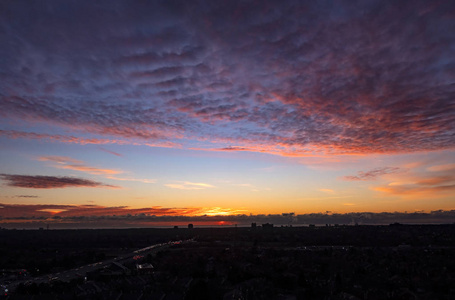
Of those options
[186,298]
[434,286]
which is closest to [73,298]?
[186,298]

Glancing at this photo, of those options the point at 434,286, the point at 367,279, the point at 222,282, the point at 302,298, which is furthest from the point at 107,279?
the point at 434,286

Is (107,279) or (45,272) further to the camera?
(45,272)

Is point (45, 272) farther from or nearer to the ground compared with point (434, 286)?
nearer to the ground

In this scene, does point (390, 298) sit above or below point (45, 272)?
above

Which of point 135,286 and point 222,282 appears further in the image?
point 222,282

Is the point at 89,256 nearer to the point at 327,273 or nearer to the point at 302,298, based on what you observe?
the point at 327,273

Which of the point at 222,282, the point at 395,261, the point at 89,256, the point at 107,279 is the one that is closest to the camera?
the point at 222,282

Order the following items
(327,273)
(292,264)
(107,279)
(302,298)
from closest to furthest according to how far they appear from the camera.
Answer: (302,298), (107,279), (327,273), (292,264)

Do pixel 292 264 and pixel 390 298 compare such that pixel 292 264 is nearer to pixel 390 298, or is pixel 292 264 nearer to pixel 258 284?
pixel 258 284

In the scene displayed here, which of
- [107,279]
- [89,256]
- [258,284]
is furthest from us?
[89,256]
